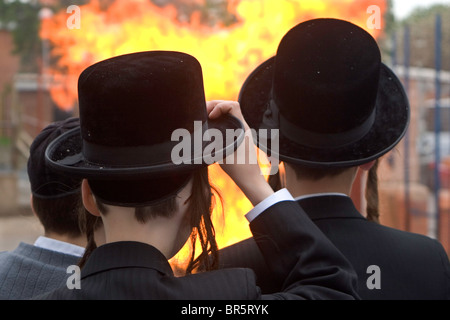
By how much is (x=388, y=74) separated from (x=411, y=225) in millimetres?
4613

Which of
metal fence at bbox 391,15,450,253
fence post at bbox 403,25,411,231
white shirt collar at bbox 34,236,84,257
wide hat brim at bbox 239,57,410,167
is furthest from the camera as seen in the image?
fence post at bbox 403,25,411,231

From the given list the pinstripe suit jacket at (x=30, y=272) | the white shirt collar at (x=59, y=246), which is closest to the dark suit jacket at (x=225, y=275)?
the pinstripe suit jacket at (x=30, y=272)

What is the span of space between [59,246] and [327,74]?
3.79 ft

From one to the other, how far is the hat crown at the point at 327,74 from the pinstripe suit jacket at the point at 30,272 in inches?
38.5

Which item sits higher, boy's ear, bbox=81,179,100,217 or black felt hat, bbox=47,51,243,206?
black felt hat, bbox=47,51,243,206

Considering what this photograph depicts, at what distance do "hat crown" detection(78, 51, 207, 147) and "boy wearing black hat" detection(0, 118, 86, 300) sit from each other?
64 centimetres

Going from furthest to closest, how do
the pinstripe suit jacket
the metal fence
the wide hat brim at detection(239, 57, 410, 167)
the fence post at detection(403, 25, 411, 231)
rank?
1. the fence post at detection(403, 25, 411, 231)
2. the metal fence
3. the pinstripe suit jacket
4. the wide hat brim at detection(239, 57, 410, 167)

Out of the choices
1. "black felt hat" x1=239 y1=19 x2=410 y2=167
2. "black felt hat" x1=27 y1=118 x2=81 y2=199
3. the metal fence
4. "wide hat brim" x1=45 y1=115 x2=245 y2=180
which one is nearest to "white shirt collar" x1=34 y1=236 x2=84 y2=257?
"black felt hat" x1=27 y1=118 x2=81 y2=199

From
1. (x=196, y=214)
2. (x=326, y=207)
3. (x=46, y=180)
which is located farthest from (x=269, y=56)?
(x=196, y=214)

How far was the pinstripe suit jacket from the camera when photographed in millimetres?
1864

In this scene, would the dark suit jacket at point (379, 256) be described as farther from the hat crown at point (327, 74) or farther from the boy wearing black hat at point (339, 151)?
the hat crown at point (327, 74)

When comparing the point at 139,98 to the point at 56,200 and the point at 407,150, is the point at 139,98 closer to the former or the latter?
the point at 56,200

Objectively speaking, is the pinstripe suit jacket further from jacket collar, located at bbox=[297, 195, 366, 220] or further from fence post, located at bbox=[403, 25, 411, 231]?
fence post, located at bbox=[403, 25, 411, 231]

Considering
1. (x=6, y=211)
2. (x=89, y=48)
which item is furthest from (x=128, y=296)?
(x=6, y=211)
